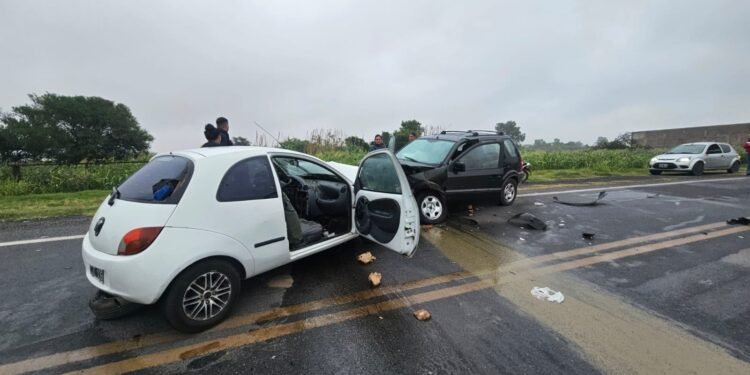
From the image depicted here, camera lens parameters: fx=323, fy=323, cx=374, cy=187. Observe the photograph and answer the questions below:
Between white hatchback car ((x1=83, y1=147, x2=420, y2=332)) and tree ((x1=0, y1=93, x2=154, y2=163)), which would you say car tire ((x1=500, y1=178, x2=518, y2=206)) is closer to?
white hatchback car ((x1=83, y1=147, x2=420, y2=332))

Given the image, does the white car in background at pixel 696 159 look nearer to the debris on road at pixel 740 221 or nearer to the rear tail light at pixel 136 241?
the debris on road at pixel 740 221

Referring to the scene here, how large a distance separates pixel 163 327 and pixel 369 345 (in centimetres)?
174

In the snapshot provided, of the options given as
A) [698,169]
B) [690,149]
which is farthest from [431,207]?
[690,149]

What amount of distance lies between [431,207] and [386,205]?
8.21ft

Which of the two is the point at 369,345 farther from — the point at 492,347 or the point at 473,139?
the point at 473,139

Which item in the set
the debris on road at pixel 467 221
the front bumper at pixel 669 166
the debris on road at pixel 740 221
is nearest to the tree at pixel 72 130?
the debris on road at pixel 467 221

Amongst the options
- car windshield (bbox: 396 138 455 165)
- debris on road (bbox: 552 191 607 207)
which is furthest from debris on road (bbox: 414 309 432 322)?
debris on road (bbox: 552 191 607 207)

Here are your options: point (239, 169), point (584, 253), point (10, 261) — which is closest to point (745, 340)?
point (584, 253)

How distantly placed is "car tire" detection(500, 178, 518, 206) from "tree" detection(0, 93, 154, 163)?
35.0 meters

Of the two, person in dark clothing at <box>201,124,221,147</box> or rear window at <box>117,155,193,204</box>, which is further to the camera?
person in dark clothing at <box>201,124,221,147</box>

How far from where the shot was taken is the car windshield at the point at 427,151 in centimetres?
647

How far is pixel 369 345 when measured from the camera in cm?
250

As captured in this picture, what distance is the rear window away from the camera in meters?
2.62

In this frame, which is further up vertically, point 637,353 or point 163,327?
point 163,327
